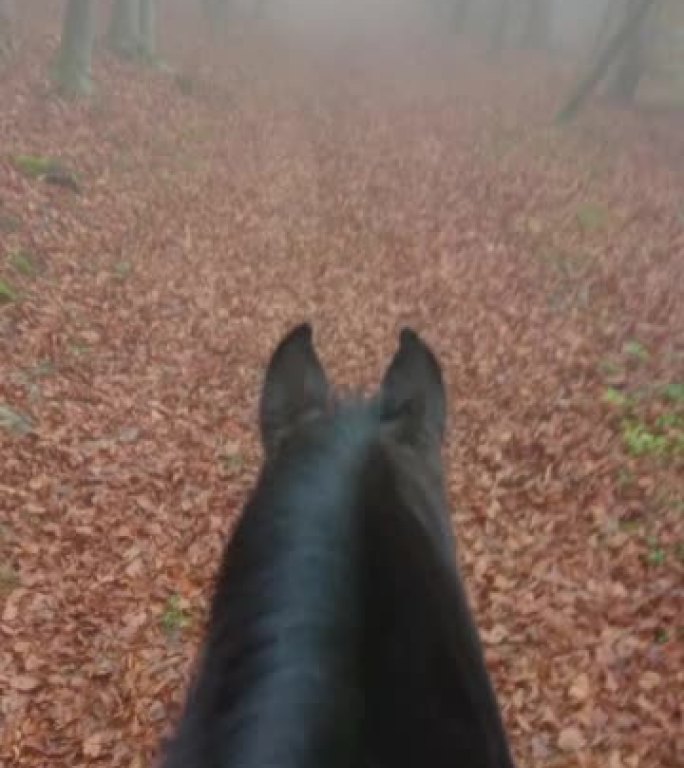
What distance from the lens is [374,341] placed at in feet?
39.3

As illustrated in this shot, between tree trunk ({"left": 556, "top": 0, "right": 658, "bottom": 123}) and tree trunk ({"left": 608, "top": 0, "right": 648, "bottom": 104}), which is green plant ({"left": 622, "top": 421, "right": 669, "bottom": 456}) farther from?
tree trunk ({"left": 608, "top": 0, "right": 648, "bottom": 104})

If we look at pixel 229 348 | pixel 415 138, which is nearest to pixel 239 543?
pixel 229 348

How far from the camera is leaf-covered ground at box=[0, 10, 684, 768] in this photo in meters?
6.68

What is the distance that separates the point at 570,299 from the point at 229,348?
16.4 feet

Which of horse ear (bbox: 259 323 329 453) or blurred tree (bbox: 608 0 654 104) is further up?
blurred tree (bbox: 608 0 654 104)

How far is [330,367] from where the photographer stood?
11297mm

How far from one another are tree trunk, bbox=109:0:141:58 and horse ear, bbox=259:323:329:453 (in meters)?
23.9

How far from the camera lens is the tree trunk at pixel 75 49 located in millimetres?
19188

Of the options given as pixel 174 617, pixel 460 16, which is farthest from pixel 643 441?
pixel 460 16

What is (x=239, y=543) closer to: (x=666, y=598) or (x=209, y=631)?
(x=209, y=631)

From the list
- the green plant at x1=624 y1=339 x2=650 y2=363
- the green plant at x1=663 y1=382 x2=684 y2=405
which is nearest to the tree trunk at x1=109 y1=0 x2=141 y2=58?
the green plant at x1=624 y1=339 x2=650 y2=363

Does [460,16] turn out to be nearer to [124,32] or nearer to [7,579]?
[124,32]

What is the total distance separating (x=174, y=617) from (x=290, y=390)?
4814 mm

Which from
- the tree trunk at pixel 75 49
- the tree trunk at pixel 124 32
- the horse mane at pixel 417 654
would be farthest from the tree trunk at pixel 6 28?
the horse mane at pixel 417 654
